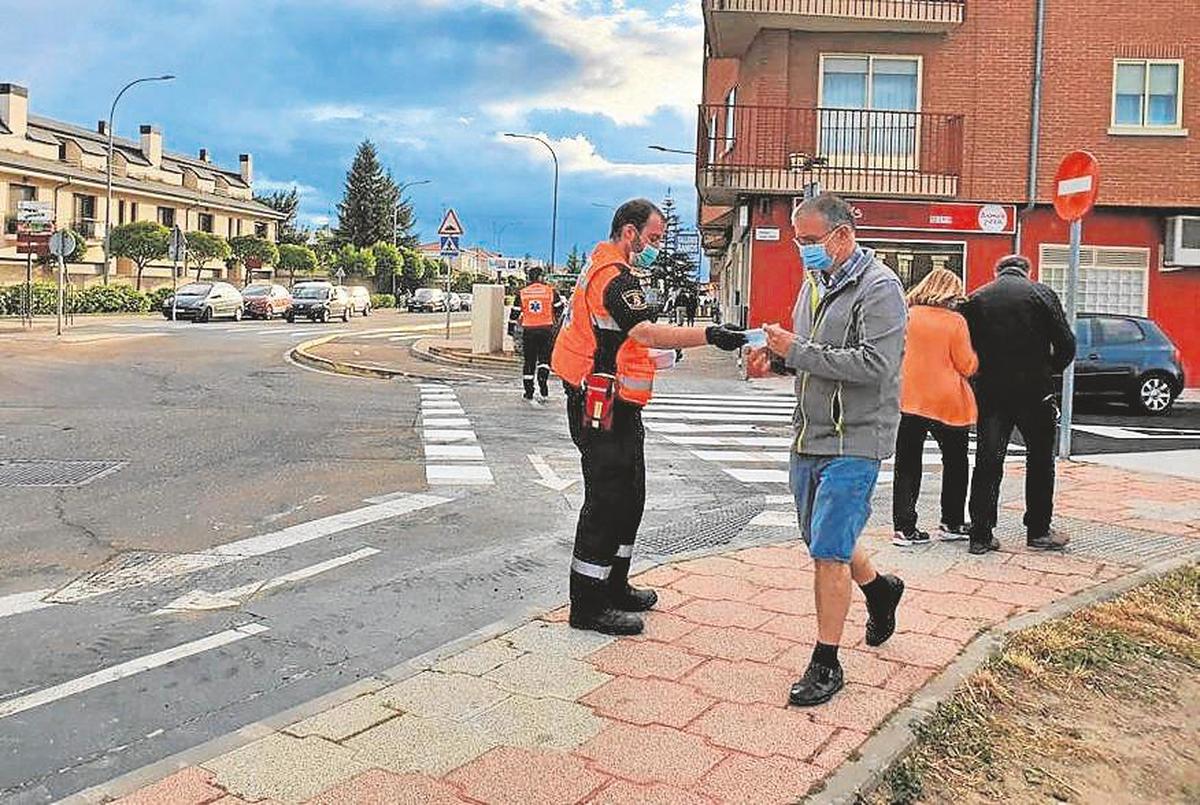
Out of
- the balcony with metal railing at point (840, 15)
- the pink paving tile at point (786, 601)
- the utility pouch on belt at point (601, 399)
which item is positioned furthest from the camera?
the balcony with metal railing at point (840, 15)

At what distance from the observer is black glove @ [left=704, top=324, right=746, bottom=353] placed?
14.9ft

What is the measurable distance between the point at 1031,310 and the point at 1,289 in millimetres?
43897

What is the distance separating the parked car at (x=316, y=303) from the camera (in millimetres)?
46969

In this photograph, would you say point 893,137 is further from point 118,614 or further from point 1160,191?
point 118,614

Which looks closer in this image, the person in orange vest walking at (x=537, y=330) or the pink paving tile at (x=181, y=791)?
the pink paving tile at (x=181, y=791)

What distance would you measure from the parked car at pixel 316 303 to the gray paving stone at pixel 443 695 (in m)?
44.1

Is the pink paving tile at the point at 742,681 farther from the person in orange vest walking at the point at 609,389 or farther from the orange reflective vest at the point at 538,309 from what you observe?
the orange reflective vest at the point at 538,309

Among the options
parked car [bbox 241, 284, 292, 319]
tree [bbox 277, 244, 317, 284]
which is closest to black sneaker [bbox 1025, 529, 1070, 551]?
parked car [bbox 241, 284, 292, 319]

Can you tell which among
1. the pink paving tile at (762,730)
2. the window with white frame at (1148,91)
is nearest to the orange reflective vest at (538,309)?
the pink paving tile at (762,730)

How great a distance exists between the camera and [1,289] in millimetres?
42688

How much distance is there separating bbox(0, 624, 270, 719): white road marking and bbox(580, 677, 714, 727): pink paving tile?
1.86 metres

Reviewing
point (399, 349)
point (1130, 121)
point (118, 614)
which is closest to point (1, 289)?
point (399, 349)

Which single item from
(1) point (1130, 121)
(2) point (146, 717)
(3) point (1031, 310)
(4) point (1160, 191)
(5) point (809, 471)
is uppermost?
(1) point (1130, 121)

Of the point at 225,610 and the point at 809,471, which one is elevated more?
the point at 809,471
